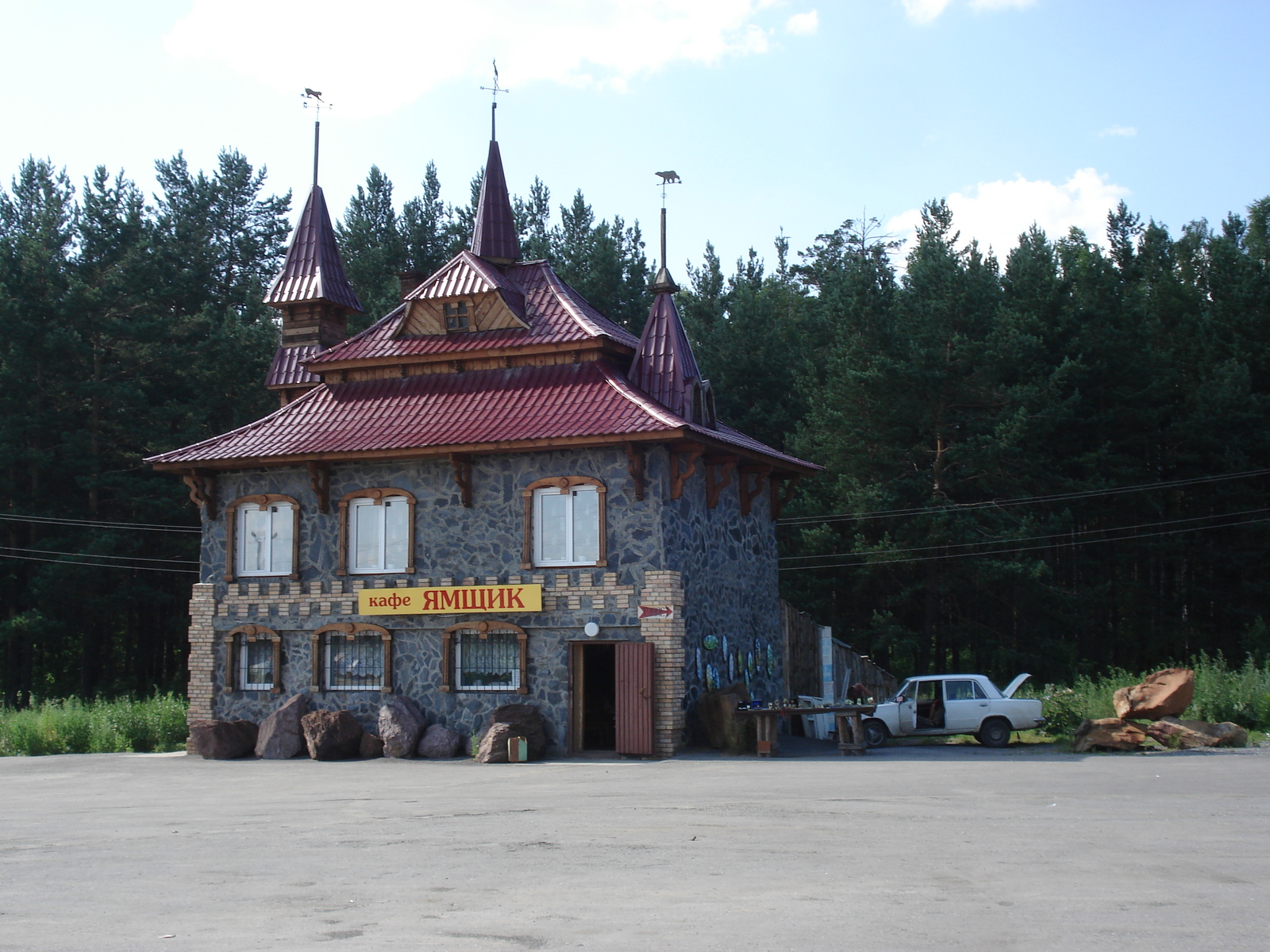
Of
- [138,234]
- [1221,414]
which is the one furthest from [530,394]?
[138,234]

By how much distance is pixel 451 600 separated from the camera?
2342 cm

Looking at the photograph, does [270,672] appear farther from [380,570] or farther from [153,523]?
[153,523]

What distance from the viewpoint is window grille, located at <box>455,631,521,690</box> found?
915 inches

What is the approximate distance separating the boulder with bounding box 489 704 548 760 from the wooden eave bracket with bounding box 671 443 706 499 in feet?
15.1

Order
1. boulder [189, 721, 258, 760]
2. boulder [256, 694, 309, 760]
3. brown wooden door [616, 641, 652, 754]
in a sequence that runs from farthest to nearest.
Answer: boulder [189, 721, 258, 760] → boulder [256, 694, 309, 760] → brown wooden door [616, 641, 652, 754]

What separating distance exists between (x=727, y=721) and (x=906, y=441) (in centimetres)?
2002

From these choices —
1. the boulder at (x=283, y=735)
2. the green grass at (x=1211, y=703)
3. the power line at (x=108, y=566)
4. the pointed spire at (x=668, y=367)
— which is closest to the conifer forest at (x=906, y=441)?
the power line at (x=108, y=566)

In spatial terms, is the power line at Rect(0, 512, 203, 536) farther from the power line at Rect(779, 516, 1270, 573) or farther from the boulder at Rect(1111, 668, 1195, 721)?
the boulder at Rect(1111, 668, 1195, 721)

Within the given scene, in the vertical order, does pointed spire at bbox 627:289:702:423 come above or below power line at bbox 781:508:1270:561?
above

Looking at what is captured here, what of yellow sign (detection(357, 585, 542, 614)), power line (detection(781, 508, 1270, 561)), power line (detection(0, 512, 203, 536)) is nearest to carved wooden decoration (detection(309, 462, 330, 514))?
yellow sign (detection(357, 585, 542, 614))

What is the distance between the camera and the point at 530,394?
24172 mm

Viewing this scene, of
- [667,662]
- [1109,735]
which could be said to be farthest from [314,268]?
[1109,735]

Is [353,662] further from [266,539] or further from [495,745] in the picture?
[495,745]

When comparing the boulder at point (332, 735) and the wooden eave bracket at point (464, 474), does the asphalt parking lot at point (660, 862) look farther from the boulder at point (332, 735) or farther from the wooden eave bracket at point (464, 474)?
the wooden eave bracket at point (464, 474)
